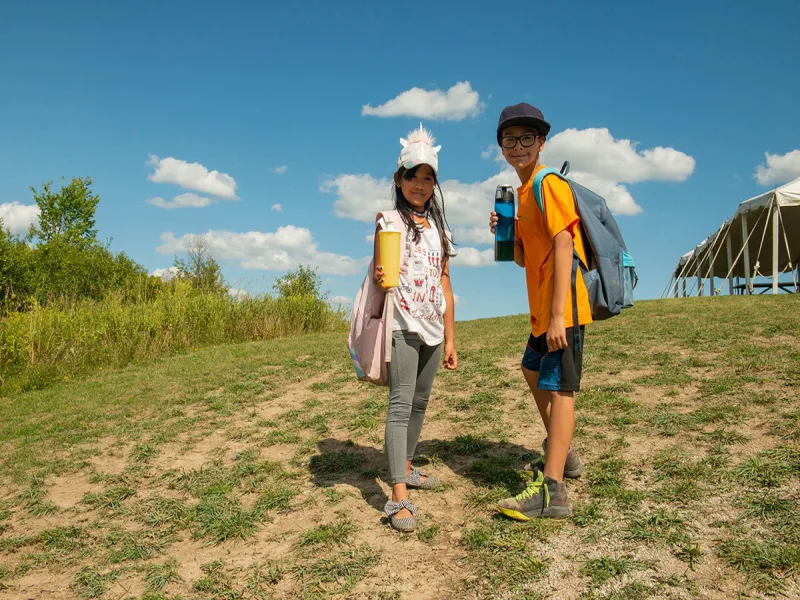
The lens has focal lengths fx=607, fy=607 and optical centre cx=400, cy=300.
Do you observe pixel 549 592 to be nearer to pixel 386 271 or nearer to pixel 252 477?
pixel 386 271

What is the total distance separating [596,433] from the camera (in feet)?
14.8

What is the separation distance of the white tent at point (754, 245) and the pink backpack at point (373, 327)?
1718 centimetres

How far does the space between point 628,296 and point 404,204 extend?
1.33 meters

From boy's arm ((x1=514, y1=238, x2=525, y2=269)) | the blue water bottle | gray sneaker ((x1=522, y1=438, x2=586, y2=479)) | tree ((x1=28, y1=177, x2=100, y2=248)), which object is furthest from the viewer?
tree ((x1=28, y1=177, x2=100, y2=248))

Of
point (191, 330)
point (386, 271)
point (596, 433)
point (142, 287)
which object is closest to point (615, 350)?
point (596, 433)

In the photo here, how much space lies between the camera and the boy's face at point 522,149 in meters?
3.22

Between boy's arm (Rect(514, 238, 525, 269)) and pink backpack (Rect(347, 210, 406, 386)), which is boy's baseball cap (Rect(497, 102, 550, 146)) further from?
pink backpack (Rect(347, 210, 406, 386))

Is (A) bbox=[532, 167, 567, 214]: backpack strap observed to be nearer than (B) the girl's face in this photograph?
Yes

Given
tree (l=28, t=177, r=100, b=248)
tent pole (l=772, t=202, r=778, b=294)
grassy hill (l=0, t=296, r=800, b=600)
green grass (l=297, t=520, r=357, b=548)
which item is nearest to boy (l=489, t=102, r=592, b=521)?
grassy hill (l=0, t=296, r=800, b=600)

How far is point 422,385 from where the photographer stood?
3.58 m

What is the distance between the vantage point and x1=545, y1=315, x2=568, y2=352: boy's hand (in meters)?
2.95

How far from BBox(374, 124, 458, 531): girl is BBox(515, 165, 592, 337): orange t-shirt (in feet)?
1.71

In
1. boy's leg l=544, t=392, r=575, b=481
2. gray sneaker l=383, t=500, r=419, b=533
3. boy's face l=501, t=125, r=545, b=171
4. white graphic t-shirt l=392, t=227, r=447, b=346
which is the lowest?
gray sneaker l=383, t=500, r=419, b=533

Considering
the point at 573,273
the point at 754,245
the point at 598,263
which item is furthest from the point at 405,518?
the point at 754,245
